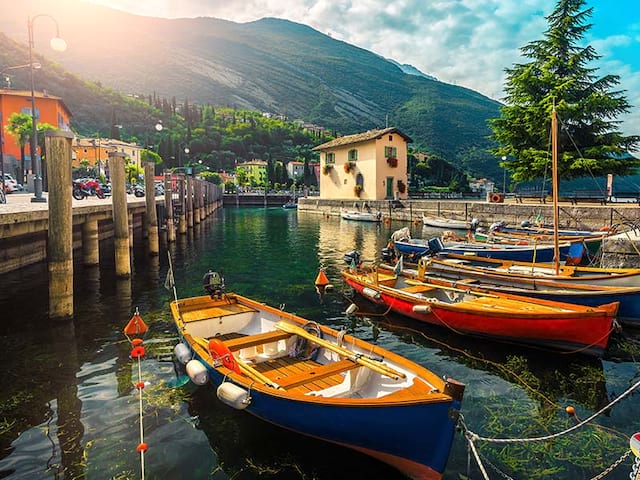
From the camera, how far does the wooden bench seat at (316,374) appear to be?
6.89m

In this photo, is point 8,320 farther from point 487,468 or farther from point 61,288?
point 487,468

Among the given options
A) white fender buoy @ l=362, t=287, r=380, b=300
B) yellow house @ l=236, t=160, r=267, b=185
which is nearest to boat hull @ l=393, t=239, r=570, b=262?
white fender buoy @ l=362, t=287, r=380, b=300

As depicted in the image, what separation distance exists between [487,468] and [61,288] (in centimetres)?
1125

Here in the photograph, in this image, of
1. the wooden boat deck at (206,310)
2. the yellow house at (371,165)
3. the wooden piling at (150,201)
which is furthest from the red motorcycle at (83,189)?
the yellow house at (371,165)

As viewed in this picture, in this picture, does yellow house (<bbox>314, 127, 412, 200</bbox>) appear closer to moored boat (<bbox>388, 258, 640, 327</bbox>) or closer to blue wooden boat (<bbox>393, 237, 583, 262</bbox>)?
blue wooden boat (<bbox>393, 237, 583, 262</bbox>)

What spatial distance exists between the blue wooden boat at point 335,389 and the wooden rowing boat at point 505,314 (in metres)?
4.46

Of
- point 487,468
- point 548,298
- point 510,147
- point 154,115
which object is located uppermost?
point 154,115

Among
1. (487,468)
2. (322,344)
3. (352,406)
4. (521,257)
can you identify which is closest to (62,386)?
(322,344)

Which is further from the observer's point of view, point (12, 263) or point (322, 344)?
point (12, 263)

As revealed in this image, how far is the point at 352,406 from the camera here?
227 inches

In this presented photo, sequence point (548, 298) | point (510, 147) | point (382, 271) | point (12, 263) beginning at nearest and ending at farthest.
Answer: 1. point (548, 298)
2. point (382, 271)
3. point (12, 263)
4. point (510, 147)

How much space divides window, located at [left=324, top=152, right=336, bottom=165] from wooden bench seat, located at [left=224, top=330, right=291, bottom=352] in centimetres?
5484

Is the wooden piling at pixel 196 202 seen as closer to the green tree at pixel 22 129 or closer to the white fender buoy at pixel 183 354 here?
the green tree at pixel 22 129

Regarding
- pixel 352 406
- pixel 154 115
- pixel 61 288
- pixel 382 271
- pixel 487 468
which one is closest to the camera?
pixel 352 406
